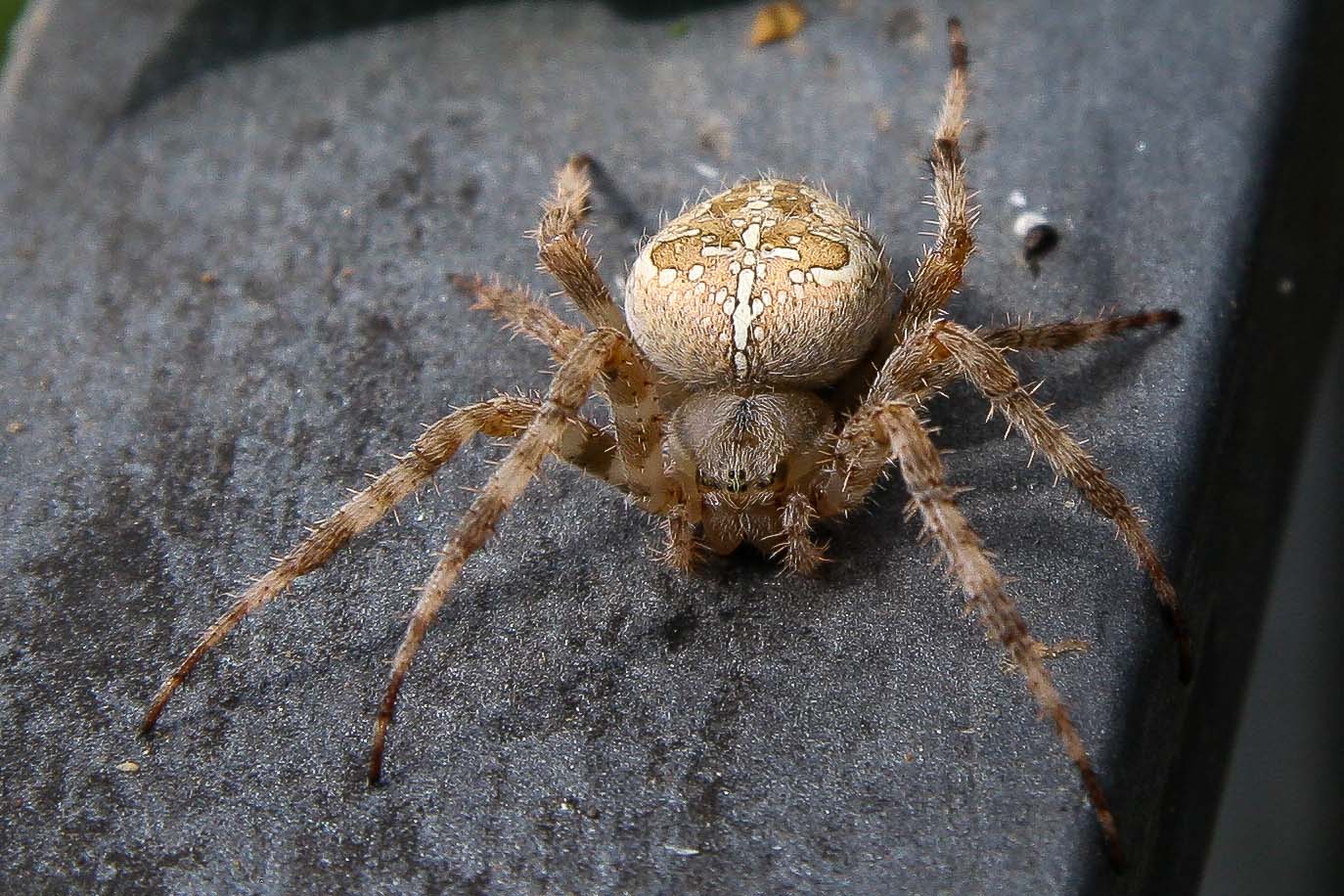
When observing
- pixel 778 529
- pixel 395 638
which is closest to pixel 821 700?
pixel 778 529

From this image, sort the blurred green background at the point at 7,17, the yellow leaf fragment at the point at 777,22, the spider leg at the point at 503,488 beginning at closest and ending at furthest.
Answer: the spider leg at the point at 503,488 < the yellow leaf fragment at the point at 777,22 < the blurred green background at the point at 7,17

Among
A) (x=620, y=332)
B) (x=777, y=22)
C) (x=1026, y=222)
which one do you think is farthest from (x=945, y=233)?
(x=777, y=22)

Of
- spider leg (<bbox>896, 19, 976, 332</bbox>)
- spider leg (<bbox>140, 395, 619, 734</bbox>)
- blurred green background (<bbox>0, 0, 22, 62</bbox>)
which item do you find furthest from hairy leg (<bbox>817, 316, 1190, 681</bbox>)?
blurred green background (<bbox>0, 0, 22, 62</bbox>)

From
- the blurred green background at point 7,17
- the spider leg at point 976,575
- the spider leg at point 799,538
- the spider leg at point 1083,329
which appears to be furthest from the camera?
the blurred green background at point 7,17

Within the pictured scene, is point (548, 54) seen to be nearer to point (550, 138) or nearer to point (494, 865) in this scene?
point (550, 138)

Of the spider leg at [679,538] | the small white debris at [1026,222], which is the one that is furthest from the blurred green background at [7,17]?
the small white debris at [1026,222]

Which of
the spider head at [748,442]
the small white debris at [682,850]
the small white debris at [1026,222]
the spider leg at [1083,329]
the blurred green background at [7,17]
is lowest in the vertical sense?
the small white debris at [682,850]

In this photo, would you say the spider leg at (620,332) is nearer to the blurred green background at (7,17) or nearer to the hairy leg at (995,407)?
the hairy leg at (995,407)
